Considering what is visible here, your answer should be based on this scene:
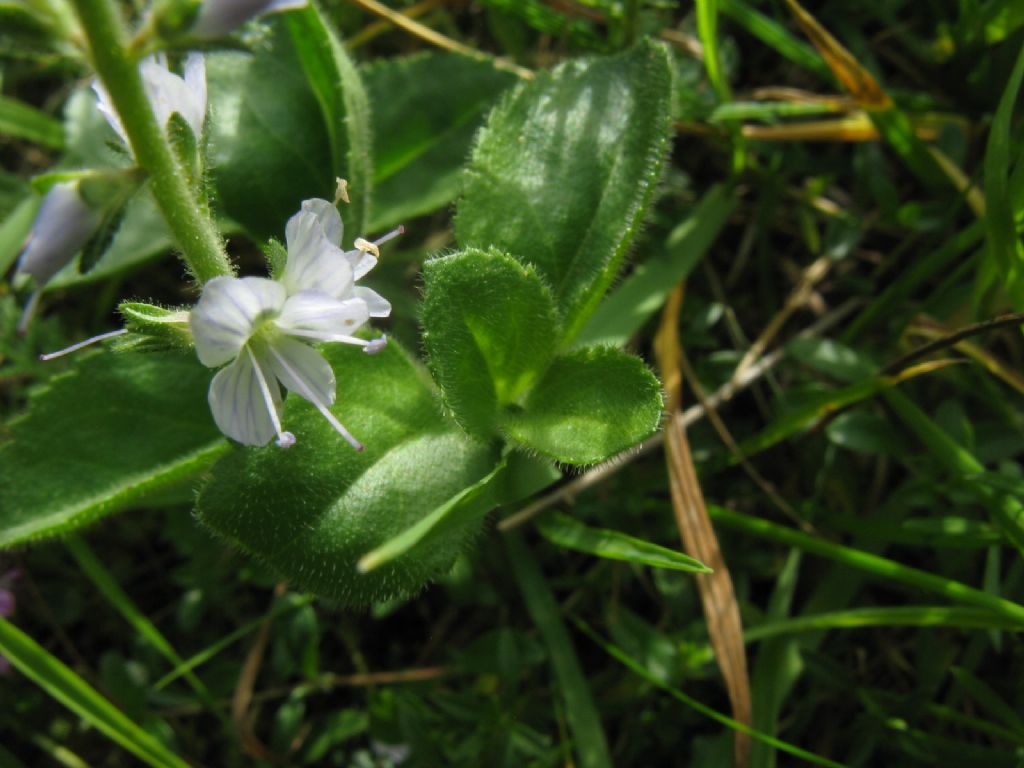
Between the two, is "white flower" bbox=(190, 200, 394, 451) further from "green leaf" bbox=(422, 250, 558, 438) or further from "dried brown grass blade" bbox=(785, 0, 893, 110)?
"dried brown grass blade" bbox=(785, 0, 893, 110)

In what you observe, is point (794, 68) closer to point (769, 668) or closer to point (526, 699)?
point (769, 668)

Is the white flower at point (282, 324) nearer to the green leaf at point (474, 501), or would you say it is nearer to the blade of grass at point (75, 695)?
the green leaf at point (474, 501)

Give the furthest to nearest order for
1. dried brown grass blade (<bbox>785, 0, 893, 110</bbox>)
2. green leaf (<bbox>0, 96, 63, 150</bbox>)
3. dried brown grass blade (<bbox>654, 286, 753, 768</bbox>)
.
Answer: green leaf (<bbox>0, 96, 63, 150</bbox>) < dried brown grass blade (<bbox>785, 0, 893, 110</bbox>) < dried brown grass blade (<bbox>654, 286, 753, 768</bbox>)

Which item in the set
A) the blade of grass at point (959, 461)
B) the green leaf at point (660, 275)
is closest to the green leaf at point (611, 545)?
the green leaf at point (660, 275)

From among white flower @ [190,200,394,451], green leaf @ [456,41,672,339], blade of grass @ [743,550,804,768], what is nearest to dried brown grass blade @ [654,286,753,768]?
blade of grass @ [743,550,804,768]

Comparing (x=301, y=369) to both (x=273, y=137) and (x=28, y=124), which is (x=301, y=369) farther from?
(x=28, y=124)

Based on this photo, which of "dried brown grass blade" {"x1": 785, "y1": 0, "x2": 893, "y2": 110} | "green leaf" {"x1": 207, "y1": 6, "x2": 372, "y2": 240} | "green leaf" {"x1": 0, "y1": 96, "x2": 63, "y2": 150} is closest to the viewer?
"green leaf" {"x1": 207, "y1": 6, "x2": 372, "y2": 240}

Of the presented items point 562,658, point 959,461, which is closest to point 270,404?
point 562,658
